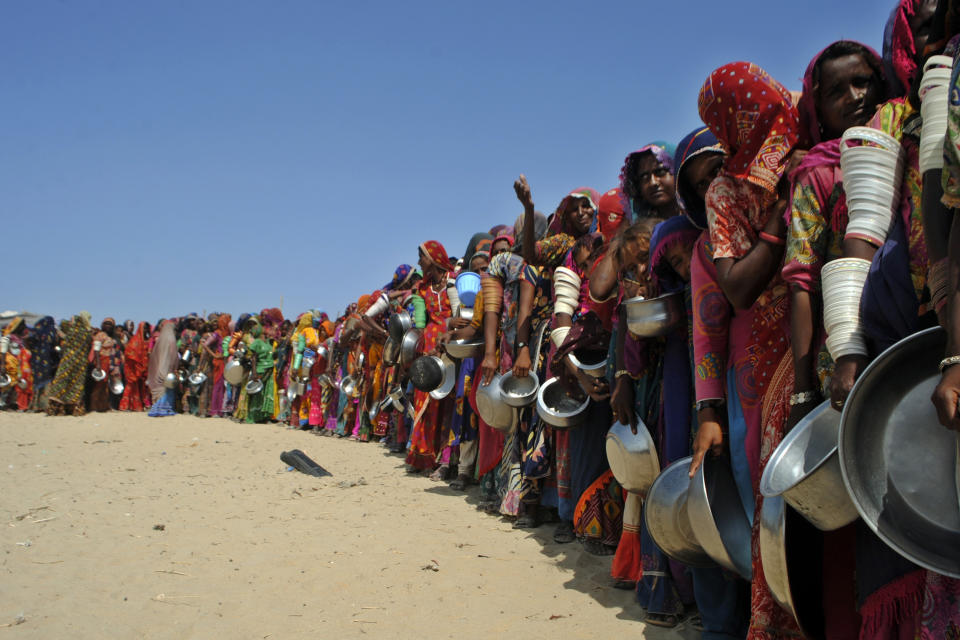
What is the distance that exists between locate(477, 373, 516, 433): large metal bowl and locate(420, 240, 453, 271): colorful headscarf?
10.4 ft

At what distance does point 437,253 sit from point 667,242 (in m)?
5.40

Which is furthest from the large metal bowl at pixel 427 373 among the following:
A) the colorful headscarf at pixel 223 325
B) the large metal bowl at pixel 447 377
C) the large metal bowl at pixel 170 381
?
the large metal bowl at pixel 170 381

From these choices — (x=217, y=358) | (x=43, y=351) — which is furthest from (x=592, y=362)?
(x=43, y=351)

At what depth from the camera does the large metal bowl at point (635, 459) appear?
9.37ft

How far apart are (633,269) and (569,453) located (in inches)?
56.0

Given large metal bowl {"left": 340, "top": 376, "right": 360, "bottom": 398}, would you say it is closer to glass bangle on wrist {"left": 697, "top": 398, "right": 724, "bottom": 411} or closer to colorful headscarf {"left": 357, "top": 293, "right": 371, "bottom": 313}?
colorful headscarf {"left": 357, "top": 293, "right": 371, "bottom": 313}

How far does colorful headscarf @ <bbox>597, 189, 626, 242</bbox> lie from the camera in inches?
149

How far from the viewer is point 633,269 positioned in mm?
3072

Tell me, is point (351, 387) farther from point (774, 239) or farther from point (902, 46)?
point (902, 46)

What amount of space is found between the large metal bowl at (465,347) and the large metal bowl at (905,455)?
4.49 meters

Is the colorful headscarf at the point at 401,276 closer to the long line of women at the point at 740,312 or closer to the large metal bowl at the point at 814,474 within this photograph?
the long line of women at the point at 740,312

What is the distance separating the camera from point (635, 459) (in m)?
2.88

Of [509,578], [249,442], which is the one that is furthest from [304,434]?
[509,578]

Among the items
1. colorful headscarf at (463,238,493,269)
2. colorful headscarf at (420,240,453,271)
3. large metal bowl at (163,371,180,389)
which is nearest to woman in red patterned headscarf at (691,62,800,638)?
colorful headscarf at (463,238,493,269)
